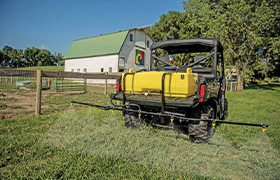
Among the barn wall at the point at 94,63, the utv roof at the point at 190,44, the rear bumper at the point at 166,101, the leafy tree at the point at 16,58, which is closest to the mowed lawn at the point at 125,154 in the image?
the rear bumper at the point at 166,101

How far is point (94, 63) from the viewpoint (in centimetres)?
2920

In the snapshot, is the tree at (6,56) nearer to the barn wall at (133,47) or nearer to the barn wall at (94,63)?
the barn wall at (94,63)

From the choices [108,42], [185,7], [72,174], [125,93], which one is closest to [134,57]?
[108,42]

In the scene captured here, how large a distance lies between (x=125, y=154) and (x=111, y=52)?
24752 mm

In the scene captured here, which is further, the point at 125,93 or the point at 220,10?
the point at 220,10

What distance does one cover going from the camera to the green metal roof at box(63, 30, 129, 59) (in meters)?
27.0

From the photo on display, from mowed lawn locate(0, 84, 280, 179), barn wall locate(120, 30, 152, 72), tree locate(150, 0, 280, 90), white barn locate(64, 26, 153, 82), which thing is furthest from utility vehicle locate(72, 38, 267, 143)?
barn wall locate(120, 30, 152, 72)

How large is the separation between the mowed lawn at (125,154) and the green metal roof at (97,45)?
911 inches

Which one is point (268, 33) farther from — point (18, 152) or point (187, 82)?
point (18, 152)

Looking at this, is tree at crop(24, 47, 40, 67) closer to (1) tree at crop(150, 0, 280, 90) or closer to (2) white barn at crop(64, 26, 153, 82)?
(2) white barn at crop(64, 26, 153, 82)

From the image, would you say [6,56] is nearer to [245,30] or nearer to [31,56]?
[31,56]

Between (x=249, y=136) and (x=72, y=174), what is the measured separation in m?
3.92

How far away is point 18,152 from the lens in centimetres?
285

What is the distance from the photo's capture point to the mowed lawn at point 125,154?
242cm
